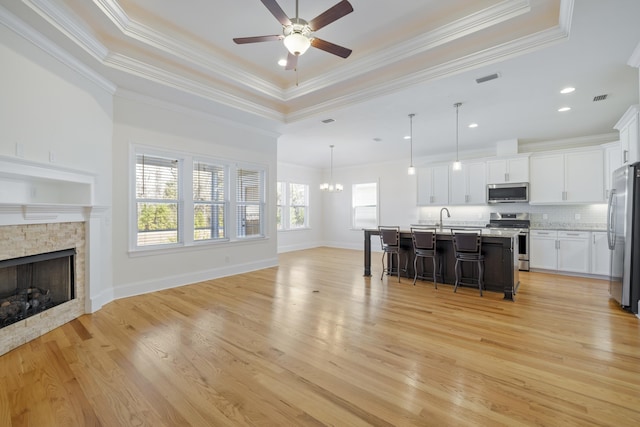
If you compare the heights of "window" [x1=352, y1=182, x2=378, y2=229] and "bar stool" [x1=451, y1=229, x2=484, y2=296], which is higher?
"window" [x1=352, y1=182, x2=378, y2=229]

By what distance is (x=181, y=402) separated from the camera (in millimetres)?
1865

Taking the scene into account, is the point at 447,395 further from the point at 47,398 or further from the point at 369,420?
the point at 47,398

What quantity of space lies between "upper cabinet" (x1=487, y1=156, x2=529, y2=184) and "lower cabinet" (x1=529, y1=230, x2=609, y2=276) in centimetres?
129

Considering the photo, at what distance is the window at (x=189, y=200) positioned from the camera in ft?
14.5

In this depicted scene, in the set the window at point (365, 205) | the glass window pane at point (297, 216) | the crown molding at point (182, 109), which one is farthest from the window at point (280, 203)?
the crown molding at point (182, 109)

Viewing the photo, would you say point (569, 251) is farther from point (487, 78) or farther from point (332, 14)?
point (332, 14)

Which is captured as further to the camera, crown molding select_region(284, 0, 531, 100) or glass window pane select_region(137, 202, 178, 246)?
glass window pane select_region(137, 202, 178, 246)

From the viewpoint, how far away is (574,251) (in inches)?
218

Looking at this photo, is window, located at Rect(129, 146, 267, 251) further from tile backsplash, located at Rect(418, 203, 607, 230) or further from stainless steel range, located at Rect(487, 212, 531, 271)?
stainless steel range, located at Rect(487, 212, 531, 271)

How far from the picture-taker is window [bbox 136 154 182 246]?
4.39 metres

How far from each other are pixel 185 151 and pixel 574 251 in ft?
24.7

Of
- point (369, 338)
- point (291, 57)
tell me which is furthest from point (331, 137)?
point (369, 338)

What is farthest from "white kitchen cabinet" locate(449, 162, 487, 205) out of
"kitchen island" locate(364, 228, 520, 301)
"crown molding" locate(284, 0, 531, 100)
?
"crown molding" locate(284, 0, 531, 100)

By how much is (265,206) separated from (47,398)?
15.1 feet
